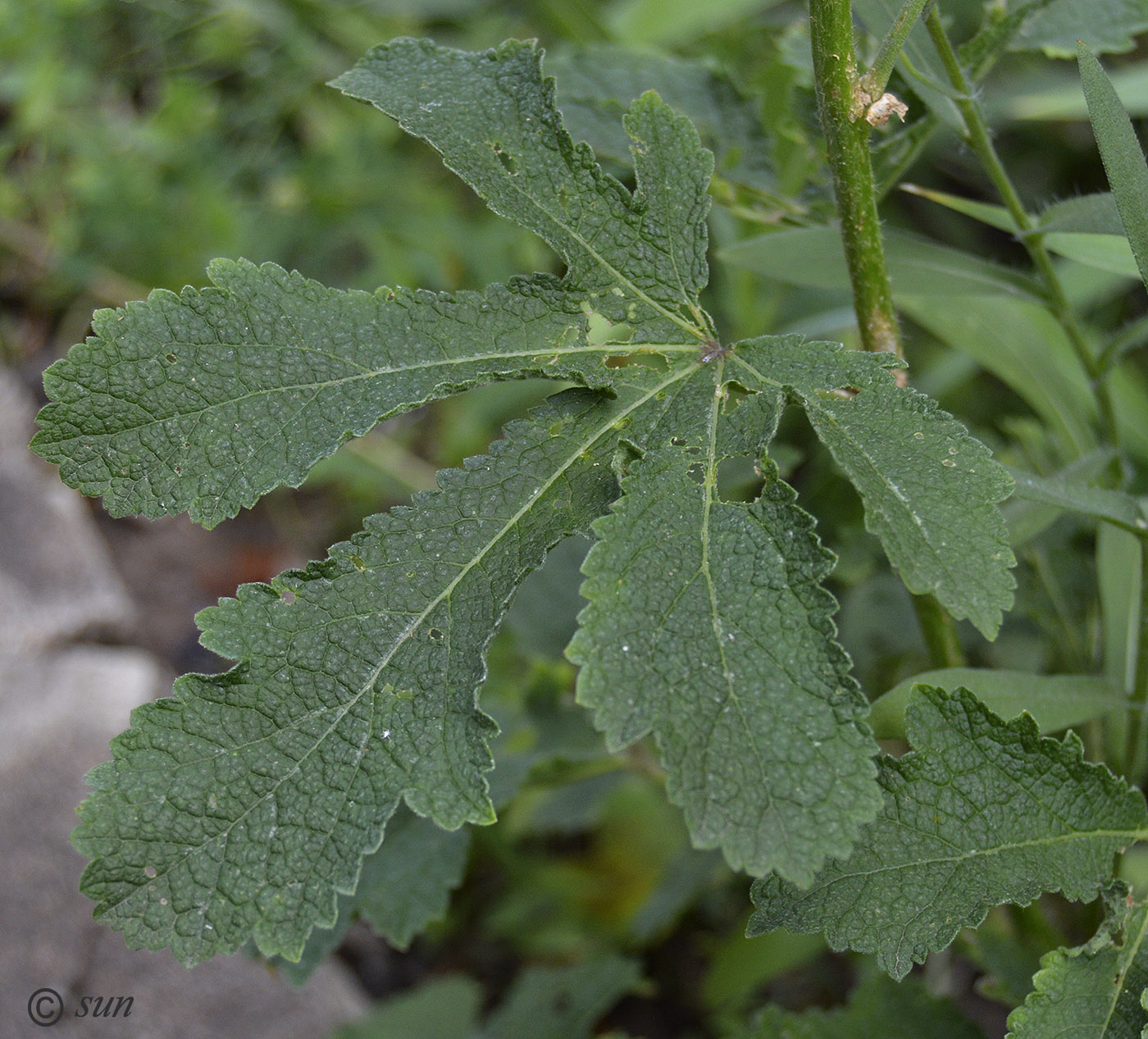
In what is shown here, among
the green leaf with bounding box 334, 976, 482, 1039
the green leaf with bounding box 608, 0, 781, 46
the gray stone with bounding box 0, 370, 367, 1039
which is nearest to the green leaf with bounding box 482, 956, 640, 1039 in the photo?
the green leaf with bounding box 334, 976, 482, 1039

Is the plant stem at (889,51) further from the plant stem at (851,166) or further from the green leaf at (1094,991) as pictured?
the green leaf at (1094,991)

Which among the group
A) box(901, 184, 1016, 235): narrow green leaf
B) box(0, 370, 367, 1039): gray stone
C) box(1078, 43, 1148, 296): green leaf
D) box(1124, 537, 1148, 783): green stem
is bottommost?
box(0, 370, 367, 1039): gray stone

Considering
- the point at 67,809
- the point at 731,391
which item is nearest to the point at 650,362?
the point at 731,391

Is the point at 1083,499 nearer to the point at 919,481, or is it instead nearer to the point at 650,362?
the point at 919,481

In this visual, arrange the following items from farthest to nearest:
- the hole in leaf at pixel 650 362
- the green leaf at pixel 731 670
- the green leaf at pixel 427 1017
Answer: the green leaf at pixel 427 1017
the hole in leaf at pixel 650 362
the green leaf at pixel 731 670

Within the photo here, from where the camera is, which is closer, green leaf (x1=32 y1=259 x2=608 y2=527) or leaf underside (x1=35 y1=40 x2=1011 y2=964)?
leaf underside (x1=35 y1=40 x2=1011 y2=964)

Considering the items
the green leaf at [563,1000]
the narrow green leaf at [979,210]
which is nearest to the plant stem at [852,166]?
the narrow green leaf at [979,210]

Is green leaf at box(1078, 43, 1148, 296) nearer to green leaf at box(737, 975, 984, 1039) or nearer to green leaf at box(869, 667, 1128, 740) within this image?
green leaf at box(869, 667, 1128, 740)
